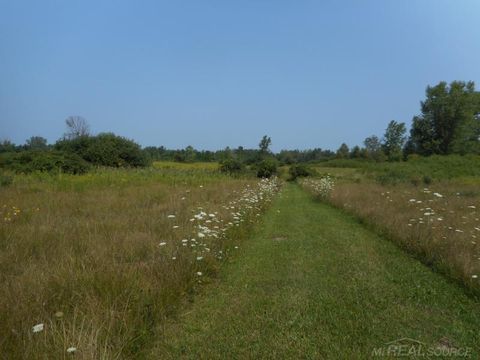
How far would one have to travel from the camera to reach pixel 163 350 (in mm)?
3215

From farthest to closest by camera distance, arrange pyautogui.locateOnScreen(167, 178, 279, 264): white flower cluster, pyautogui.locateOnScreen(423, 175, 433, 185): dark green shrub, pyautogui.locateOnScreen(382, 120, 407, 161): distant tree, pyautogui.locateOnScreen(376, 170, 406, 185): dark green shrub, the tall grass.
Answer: pyautogui.locateOnScreen(382, 120, 407, 161): distant tree
pyautogui.locateOnScreen(376, 170, 406, 185): dark green shrub
pyautogui.locateOnScreen(423, 175, 433, 185): dark green shrub
pyautogui.locateOnScreen(167, 178, 279, 264): white flower cluster
the tall grass

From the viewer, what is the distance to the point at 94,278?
391 cm

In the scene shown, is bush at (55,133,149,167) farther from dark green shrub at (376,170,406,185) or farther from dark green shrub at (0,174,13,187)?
dark green shrub at (376,170,406,185)

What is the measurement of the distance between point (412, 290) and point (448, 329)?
1187 mm

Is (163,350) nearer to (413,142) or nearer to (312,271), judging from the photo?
(312,271)

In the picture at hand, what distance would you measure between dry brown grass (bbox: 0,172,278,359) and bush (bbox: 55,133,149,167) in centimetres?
3781

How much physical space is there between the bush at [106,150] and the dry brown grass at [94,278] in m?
37.8

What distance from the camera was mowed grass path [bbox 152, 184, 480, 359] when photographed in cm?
331

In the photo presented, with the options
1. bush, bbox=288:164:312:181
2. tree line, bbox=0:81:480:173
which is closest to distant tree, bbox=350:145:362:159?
tree line, bbox=0:81:480:173

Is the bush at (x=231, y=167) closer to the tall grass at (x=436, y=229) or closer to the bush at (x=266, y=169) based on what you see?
the bush at (x=266, y=169)

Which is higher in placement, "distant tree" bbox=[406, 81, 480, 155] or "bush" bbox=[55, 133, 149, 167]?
"distant tree" bbox=[406, 81, 480, 155]

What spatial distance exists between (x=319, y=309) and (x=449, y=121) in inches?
2381

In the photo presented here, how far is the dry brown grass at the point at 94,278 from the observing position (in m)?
2.84

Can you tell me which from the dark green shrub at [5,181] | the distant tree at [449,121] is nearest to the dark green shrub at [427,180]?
the dark green shrub at [5,181]
